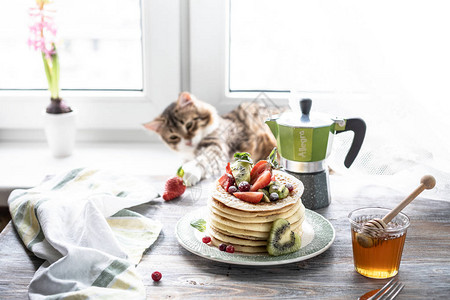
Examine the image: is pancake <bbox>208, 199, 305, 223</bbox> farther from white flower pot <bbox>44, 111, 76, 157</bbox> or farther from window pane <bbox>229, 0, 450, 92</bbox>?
white flower pot <bbox>44, 111, 76, 157</bbox>

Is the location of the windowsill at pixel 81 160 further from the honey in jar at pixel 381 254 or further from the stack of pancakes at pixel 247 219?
the honey in jar at pixel 381 254

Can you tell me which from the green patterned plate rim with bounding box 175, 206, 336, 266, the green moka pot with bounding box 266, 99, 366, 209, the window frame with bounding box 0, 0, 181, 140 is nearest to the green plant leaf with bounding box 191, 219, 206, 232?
the green patterned plate rim with bounding box 175, 206, 336, 266

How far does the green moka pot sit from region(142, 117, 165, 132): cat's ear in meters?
0.58

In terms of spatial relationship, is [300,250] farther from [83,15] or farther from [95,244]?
[83,15]

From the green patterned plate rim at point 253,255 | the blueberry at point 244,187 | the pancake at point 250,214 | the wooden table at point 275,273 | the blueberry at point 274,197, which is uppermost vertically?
the blueberry at point 244,187

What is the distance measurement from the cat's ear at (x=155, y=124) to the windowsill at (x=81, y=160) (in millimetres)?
114

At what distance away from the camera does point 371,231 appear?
3.20 ft

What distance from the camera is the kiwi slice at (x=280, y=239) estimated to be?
3.31ft

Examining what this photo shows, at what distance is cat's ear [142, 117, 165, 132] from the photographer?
177cm

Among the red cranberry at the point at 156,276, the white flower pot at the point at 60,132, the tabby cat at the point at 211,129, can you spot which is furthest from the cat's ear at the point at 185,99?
the red cranberry at the point at 156,276

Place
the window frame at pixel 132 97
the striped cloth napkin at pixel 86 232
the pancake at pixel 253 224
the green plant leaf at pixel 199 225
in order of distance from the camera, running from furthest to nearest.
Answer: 1. the window frame at pixel 132 97
2. the green plant leaf at pixel 199 225
3. the pancake at pixel 253 224
4. the striped cloth napkin at pixel 86 232

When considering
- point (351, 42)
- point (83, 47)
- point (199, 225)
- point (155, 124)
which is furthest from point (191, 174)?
point (83, 47)

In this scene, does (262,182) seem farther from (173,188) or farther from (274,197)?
(173,188)

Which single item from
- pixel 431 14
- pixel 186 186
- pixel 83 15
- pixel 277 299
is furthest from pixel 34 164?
pixel 431 14
